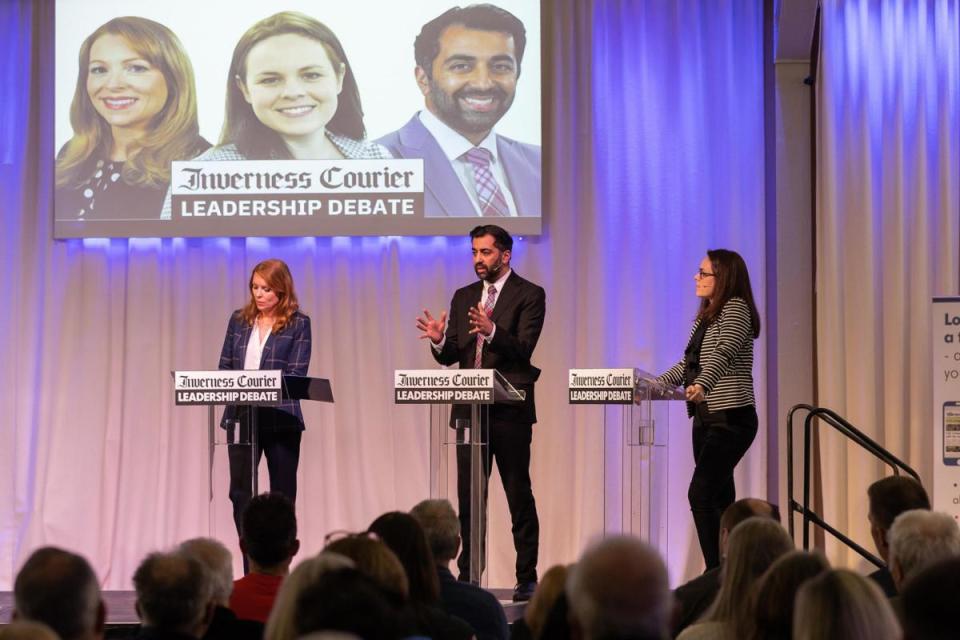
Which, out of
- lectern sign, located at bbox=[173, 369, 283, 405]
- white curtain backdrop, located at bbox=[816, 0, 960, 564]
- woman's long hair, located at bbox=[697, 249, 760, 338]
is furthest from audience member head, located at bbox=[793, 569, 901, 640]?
white curtain backdrop, located at bbox=[816, 0, 960, 564]

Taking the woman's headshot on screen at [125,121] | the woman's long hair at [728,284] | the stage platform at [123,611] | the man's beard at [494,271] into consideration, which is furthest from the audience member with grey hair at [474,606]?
the woman's headshot on screen at [125,121]

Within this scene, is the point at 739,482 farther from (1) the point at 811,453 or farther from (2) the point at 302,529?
(2) the point at 302,529

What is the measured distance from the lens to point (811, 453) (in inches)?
298

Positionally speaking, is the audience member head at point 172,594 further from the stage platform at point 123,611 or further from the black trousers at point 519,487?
the black trousers at point 519,487

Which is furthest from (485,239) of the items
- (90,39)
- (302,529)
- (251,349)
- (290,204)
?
→ (90,39)

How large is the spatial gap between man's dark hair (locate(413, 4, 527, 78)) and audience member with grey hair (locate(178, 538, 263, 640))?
16.6 feet

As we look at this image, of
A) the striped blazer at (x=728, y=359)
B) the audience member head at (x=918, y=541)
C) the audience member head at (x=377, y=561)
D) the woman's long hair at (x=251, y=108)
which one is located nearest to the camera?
the audience member head at (x=377, y=561)

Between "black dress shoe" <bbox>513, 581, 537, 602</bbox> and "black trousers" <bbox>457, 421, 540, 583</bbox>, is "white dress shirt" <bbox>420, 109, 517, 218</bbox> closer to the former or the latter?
"black trousers" <bbox>457, 421, 540, 583</bbox>

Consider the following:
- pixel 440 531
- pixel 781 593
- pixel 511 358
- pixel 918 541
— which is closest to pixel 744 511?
pixel 918 541

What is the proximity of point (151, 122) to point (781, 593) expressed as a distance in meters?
6.17

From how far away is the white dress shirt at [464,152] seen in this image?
7551 millimetres

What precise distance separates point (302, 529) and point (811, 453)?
3034mm

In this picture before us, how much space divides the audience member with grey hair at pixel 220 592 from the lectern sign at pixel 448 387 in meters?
1.68

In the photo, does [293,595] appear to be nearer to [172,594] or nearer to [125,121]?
[172,594]
